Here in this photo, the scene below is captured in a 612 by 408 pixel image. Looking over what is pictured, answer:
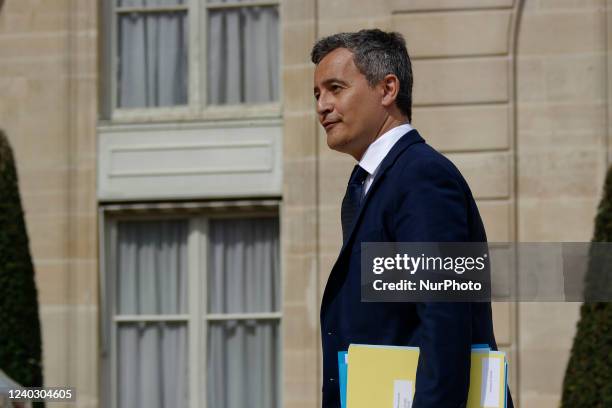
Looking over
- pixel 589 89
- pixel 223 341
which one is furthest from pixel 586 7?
pixel 223 341

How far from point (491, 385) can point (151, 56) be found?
8.88 metres

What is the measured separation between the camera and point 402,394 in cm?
370

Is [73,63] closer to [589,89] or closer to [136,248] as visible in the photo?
[136,248]

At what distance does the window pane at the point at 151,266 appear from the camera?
12.0m

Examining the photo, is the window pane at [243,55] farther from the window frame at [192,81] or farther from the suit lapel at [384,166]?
the suit lapel at [384,166]

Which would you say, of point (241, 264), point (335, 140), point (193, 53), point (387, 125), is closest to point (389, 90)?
point (387, 125)

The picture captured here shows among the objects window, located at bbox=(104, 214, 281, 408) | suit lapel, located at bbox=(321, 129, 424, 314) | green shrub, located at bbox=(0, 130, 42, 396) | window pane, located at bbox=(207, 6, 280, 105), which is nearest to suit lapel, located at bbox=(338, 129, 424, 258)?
suit lapel, located at bbox=(321, 129, 424, 314)

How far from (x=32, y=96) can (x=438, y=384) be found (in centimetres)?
892

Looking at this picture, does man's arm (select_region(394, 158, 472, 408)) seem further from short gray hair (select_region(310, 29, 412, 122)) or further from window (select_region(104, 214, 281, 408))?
window (select_region(104, 214, 281, 408))

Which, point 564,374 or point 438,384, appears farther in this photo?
point 564,374

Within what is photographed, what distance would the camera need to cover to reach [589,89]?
11.1 meters

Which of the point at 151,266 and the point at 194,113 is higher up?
the point at 194,113

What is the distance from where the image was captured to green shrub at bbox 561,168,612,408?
31.5 feet

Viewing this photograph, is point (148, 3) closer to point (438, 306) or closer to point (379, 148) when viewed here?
point (379, 148)
